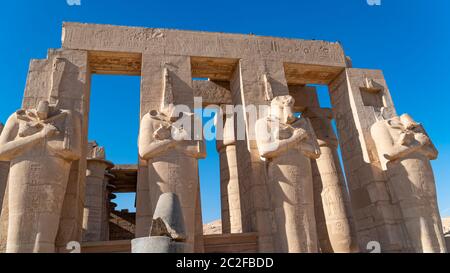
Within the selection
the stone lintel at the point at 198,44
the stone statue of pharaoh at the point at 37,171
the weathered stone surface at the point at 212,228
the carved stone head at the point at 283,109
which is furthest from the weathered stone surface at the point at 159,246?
the weathered stone surface at the point at 212,228

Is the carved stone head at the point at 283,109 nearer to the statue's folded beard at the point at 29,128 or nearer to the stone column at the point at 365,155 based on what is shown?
the stone column at the point at 365,155

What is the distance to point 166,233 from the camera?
4.04m

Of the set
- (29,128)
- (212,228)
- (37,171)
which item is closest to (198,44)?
(29,128)

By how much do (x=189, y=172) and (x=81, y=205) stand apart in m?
2.36

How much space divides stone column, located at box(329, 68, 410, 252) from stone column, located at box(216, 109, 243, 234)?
3.05m

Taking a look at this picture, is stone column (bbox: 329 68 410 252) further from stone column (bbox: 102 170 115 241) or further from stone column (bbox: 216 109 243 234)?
stone column (bbox: 102 170 115 241)

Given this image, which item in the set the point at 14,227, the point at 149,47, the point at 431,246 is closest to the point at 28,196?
the point at 14,227

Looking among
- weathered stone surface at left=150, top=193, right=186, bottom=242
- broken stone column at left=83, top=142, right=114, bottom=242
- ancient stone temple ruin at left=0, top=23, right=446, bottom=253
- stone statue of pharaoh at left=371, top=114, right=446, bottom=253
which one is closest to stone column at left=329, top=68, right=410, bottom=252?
ancient stone temple ruin at left=0, top=23, right=446, bottom=253

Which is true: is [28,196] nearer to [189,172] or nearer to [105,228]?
[189,172]

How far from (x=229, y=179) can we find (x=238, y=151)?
95.7 inches

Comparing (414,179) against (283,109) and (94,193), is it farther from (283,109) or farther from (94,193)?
(94,193)

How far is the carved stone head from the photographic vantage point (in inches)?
280

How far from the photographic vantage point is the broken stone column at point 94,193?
12.0m
